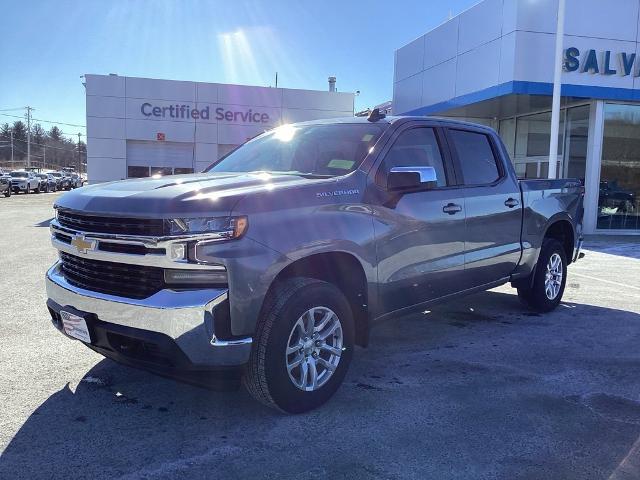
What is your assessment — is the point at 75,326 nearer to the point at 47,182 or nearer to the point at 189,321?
the point at 189,321

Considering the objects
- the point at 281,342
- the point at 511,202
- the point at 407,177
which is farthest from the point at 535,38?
the point at 281,342

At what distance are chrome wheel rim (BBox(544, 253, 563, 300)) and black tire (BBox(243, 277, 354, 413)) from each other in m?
3.80

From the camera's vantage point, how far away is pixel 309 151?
4.66 metres

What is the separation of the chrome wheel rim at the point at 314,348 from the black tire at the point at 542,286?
3543 mm

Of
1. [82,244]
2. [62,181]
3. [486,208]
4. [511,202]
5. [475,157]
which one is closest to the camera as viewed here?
[82,244]

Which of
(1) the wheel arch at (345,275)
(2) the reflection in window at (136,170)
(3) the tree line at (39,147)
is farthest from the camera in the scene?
(3) the tree line at (39,147)

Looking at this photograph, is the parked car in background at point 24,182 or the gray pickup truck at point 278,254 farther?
the parked car in background at point 24,182

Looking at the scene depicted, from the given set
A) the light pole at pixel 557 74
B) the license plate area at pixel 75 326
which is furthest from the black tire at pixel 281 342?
the light pole at pixel 557 74

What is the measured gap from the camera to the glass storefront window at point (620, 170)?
16.8 meters

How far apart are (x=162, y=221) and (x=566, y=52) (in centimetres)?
1535

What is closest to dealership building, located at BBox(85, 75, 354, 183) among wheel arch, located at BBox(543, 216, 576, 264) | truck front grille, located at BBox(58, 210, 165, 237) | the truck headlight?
wheel arch, located at BBox(543, 216, 576, 264)

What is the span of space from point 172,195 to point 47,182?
47637mm

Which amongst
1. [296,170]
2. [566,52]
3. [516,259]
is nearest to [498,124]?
[566,52]

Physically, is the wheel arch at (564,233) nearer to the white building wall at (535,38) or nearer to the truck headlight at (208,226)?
the truck headlight at (208,226)
